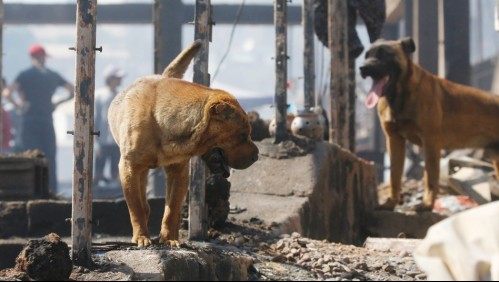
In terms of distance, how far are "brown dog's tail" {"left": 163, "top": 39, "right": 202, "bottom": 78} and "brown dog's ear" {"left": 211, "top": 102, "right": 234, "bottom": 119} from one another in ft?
3.00

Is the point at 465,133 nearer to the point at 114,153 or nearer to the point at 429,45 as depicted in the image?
the point at 429,45

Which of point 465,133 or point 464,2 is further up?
point 464,2

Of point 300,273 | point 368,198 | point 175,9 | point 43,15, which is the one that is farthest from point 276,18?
point 43,15

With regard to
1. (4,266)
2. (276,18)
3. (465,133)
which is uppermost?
(276,18)

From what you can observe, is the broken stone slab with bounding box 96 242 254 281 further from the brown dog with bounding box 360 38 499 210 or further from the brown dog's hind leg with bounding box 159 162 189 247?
the brown dog with bounding box 360 38 499 210

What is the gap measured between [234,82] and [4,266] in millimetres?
19040

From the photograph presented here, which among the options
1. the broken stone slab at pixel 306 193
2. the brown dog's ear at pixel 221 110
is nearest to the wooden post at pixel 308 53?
the broken stone slab at pixel 306 193

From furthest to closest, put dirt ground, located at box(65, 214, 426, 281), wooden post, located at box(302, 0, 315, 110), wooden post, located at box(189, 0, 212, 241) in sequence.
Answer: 1. wooden post, located at box(302, 0, 315, 110)
2. wooden post, located at box(189, 0, 212, 241)
3. dirt ground, located at box(65, 214, 426, 281)

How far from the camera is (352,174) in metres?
11.0

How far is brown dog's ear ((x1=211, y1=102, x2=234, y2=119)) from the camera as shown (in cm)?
641

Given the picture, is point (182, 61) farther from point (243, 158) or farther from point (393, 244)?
point (393, 244)

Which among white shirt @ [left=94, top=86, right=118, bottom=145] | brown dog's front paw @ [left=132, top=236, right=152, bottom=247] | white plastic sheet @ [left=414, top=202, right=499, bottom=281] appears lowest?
brown dog's front paw @ [left=132, top=236, right=152, bottom=247]

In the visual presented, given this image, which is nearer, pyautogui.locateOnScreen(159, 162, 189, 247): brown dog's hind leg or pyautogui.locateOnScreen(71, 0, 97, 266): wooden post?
pyautogui.locateOnScreen(71, 0, 97, 266): wooden post

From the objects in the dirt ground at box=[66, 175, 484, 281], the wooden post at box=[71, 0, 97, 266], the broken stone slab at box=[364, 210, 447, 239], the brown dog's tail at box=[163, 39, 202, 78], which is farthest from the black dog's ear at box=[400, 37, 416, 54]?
the wooden post at box=[71, 0, 97, 266]
